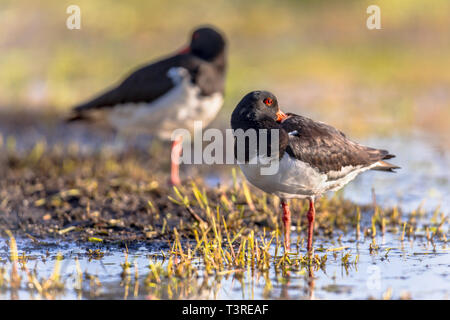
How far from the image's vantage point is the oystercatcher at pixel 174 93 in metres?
9.61

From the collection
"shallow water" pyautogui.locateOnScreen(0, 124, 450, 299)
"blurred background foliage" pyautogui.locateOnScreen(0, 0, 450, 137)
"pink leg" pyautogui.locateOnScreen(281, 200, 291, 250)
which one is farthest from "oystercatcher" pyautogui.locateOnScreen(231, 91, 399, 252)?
"blurred background foliage" pyautogui.locateOnScreen(0, 0, 450, 137)

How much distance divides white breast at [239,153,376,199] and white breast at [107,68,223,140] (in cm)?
329

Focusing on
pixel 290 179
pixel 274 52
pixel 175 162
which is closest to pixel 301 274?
pixel 290 179

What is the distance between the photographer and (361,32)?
21188 millimetres

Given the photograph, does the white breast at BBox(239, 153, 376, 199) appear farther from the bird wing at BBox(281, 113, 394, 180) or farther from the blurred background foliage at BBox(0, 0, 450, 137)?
the blurred background foliage at BBox(0, 0, 450, 137)

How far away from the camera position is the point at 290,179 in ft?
20.8

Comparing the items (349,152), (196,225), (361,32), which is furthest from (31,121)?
(361,32)

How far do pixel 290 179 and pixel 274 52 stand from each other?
46.0 ft

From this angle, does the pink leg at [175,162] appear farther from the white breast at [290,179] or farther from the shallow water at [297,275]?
the white breast at [290,179]

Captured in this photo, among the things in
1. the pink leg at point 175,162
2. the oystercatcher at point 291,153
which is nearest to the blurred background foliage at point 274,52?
the pink leg at point 175,162

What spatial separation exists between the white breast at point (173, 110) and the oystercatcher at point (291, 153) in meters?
2.99

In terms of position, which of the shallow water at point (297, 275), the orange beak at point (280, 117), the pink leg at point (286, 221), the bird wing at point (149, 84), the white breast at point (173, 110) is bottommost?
the shallow water at point (297, 275)

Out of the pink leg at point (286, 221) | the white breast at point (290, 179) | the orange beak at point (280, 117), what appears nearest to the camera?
the white breast at point (290, 179)
